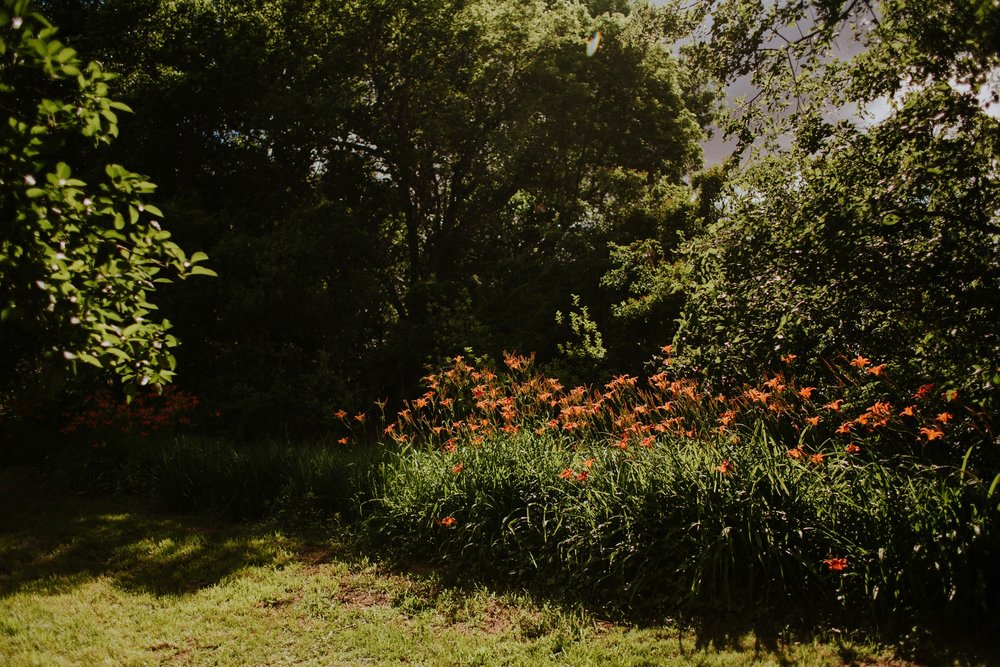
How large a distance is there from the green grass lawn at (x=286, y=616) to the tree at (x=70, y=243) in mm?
2158

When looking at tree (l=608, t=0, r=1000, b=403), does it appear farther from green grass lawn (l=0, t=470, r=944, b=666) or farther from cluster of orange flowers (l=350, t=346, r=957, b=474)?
green grass lawn (l=0, t=470, r=944, b=666)

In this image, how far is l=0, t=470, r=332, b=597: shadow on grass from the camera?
5.64 metres

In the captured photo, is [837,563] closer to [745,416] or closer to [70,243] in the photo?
[745,416]

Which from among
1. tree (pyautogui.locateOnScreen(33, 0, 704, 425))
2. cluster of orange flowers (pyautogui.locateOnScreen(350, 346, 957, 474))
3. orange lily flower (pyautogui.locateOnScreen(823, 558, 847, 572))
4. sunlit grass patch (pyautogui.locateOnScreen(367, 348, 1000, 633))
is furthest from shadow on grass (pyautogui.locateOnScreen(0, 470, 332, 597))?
orange lily flower (pyautogui.locateOnScreen(823, 558, 847, 572))

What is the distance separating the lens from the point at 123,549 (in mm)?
6301

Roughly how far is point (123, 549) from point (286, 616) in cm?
234

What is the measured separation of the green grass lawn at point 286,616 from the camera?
4.22 metres

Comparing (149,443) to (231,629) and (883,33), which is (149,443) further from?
(883,33)

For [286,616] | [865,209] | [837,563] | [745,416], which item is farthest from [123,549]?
[865,209]

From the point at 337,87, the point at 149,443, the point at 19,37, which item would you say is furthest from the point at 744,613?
the point at 337,87

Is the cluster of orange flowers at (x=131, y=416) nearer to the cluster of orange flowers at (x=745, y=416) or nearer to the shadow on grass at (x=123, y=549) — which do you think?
the shadow on grass at (x=123, y=549)

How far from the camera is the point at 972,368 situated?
174 inches

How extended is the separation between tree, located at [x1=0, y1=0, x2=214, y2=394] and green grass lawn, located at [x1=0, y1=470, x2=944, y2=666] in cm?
216

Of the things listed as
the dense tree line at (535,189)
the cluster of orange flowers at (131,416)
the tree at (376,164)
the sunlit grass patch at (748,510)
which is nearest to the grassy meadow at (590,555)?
the sunlit grass patch at (748,510)
